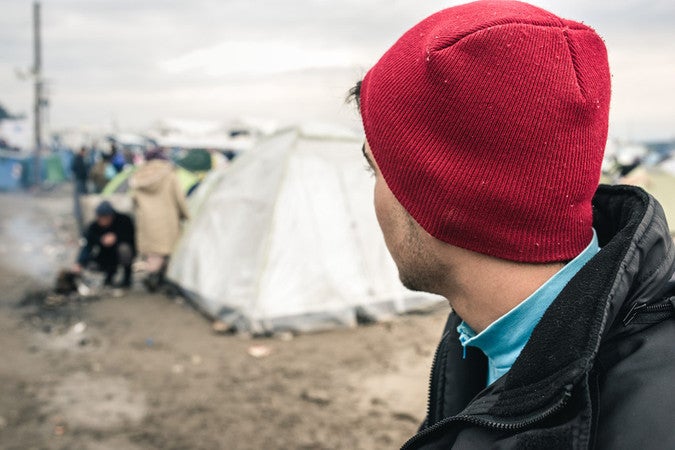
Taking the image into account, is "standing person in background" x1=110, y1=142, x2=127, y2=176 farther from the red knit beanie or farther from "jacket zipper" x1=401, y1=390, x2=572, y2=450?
"jacket zipper" x1=401, y1=390, x2=572, y2=450

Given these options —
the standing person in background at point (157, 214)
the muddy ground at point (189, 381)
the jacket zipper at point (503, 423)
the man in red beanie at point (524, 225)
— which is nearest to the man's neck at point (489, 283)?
the man in red beanie at point (524, 225)

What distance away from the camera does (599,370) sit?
35.3 inches

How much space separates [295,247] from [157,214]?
2.49 m

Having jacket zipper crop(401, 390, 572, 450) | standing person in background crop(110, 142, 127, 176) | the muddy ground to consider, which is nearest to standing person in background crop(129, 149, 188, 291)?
the muddy ground

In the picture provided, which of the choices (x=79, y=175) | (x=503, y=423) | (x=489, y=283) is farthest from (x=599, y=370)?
(x=79, y=175)

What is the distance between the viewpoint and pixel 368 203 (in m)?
6.94

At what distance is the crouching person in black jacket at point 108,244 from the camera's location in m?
7.77

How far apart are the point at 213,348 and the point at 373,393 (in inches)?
75.0

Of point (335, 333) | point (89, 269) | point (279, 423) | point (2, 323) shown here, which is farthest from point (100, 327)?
point (279, 423)

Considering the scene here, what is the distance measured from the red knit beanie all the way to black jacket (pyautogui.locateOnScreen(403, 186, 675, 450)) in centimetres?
15

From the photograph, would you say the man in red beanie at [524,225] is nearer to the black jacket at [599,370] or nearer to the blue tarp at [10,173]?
the black jacket at [599,370]

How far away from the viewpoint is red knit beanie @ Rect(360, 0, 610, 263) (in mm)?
1089

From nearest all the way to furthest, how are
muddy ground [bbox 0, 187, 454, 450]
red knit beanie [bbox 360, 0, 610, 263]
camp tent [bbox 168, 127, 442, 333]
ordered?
red knit beanie [bbox 360, 0, 610, 263] < muddy ground [bbox 0, 187, 454, 450] < camp tent [bbox 168, 127, 442, 333]

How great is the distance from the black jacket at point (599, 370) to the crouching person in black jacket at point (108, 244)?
24.7 ft
